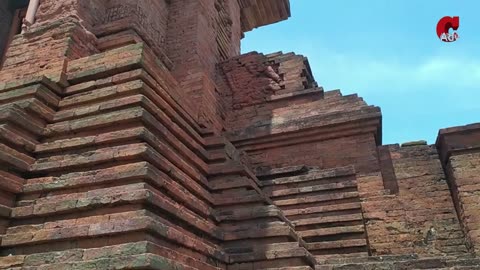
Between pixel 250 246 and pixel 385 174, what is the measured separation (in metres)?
3.07

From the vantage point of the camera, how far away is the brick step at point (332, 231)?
6.09 meters

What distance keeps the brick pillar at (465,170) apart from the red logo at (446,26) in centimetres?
219

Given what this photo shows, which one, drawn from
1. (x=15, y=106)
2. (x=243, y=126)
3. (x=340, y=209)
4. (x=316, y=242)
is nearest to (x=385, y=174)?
(x=340, y=209)

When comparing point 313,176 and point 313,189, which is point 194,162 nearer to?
point 313,189

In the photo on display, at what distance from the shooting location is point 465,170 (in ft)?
20.5

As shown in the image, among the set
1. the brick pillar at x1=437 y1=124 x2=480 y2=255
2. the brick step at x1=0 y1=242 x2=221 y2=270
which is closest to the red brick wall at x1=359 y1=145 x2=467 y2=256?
the brick pillar at x1=437 y1=124 x2=480 y2=255

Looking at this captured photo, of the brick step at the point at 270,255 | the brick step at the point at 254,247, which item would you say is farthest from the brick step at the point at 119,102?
the brick step at the point at 270,255

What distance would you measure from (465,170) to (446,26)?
336 centimetres

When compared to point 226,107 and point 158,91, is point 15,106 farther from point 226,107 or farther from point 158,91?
point 226,107

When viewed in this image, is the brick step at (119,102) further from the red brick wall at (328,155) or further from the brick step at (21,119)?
the red brick wall at (328,155)

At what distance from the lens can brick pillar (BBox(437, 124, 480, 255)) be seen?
18.9 feet

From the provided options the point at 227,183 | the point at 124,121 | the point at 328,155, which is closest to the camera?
the point at 124,121

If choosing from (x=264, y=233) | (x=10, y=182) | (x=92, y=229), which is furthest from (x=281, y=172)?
(x=10, y=182)

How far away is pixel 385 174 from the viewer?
686 centimetres
